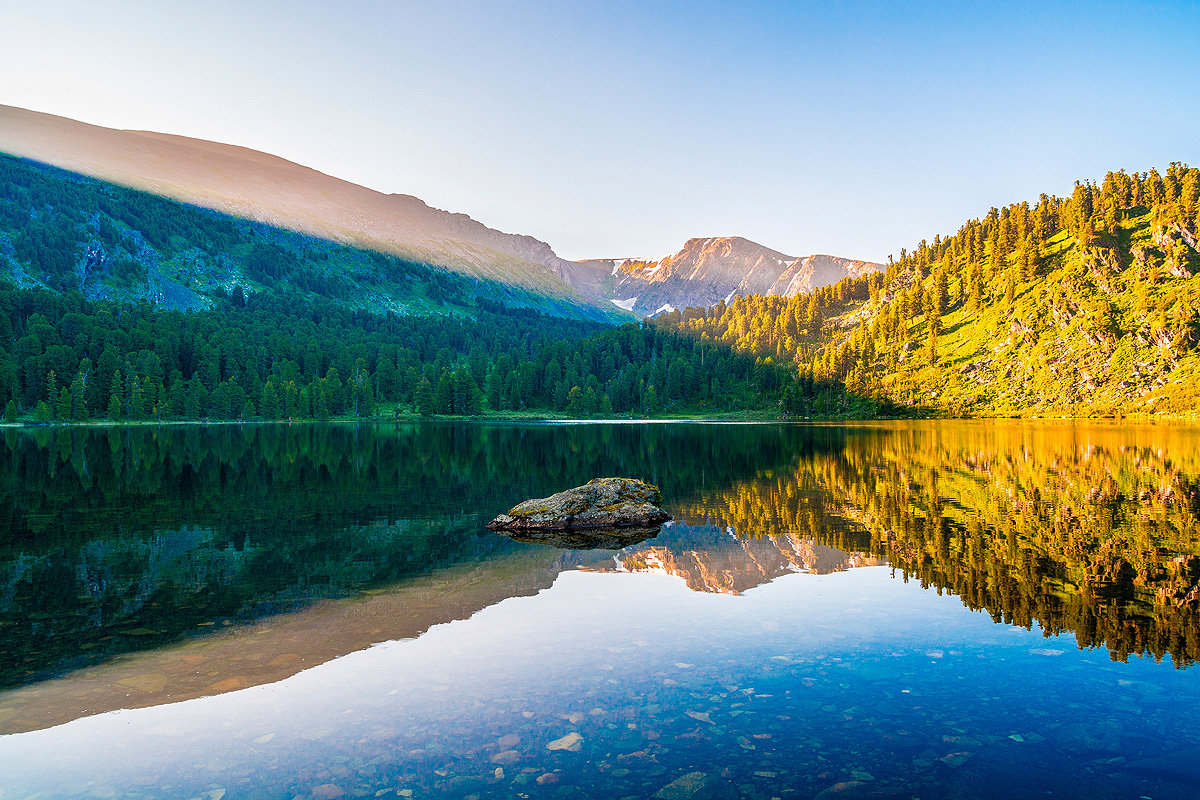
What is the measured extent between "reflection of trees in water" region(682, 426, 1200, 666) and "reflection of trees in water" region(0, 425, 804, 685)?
11.9 m

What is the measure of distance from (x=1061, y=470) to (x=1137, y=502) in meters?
19.3

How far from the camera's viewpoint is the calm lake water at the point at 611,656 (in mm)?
11039

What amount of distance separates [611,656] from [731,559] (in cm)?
1220

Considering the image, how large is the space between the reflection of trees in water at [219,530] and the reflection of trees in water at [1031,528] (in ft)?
39.1

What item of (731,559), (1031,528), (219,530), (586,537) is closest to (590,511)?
(586,537)

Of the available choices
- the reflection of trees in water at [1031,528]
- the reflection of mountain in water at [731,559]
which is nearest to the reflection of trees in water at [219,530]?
the reflection of mountain in water at [731,559]

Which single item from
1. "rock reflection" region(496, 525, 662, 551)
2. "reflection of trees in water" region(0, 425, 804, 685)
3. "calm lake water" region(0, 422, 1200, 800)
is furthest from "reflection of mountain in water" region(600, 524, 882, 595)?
"reflection of trees in water" region(0, 425, 804, 685)

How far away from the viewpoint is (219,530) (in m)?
33.2

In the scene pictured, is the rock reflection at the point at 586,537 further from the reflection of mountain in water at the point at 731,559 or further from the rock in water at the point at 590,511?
the reflection of mountain in water at the point at 731,559

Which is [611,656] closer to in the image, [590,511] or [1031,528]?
[590,511]

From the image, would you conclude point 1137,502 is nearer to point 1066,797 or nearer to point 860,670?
point 860,670

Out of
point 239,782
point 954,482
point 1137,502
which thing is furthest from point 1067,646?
point 954,482

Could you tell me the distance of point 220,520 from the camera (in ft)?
118

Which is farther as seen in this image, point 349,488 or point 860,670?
point 349,488
